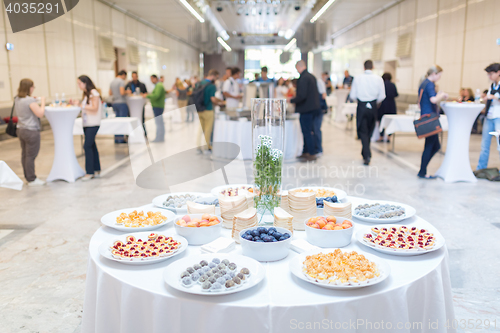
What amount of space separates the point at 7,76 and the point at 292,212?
10.1m

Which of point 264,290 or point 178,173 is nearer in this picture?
point 264,290

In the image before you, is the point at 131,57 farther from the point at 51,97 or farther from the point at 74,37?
the point at 51,97

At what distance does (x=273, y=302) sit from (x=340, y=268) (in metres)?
0.31

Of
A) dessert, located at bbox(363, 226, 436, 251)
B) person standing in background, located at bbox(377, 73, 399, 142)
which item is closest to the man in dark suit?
person standing in background, located at bbox(377, 73, 399, 142)

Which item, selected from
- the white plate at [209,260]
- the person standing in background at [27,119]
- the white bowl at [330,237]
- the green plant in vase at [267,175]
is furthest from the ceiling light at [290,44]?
the white plate at [209,260]

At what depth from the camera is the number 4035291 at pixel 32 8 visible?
A: 9.92 meters

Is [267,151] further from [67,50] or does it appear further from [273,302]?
[67,50]

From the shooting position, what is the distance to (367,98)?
6.64 metres

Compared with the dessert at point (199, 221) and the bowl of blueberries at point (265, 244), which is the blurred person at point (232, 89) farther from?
the bowl of blueberries at point (265, 244)

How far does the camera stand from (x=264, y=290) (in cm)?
144

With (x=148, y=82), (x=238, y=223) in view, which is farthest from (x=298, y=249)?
(x=148, y=82)

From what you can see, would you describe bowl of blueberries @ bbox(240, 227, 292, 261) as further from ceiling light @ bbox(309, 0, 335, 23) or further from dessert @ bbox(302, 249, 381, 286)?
ceiling light @ bbox(309, 0, 335, 23)

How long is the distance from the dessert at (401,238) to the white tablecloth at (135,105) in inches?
313

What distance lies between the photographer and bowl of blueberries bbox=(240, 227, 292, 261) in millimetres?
1656
